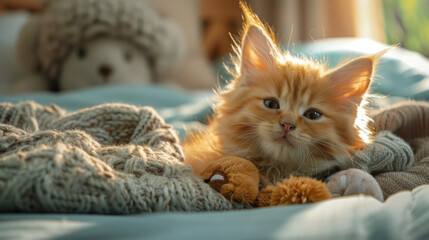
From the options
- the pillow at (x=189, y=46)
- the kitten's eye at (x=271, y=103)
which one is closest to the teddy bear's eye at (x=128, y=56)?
the pillow at (x=189, y=46)

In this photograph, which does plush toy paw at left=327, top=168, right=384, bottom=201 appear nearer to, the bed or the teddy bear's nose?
the bed

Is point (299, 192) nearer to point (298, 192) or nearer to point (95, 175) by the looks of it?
point (298, 192)

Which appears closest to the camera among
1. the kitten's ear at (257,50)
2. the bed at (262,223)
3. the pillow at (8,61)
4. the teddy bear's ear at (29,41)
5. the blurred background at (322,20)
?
the bed at (262,223)

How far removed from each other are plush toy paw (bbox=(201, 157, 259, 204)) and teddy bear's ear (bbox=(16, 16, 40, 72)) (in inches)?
76.8

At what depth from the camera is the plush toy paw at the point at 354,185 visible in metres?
0.69

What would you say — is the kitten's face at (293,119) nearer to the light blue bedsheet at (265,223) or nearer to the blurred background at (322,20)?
the light blue bedsheet at (265,223)

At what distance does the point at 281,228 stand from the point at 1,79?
258cm

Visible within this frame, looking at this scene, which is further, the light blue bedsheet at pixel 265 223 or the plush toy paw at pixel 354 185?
the plush toy paw at pixel 354 185

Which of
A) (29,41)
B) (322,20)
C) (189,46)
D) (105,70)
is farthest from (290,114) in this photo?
(322,20)

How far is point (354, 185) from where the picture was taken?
2.30 ft

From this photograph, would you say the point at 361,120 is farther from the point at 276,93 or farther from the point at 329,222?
the point at 329,222

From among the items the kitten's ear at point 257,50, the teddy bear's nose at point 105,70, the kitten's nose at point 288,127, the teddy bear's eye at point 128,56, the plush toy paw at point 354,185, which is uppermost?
the kitten's ear at point 257,50

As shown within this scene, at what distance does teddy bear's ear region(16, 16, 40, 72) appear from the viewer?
2248 millimetres

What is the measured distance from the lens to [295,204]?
2.19 ft
